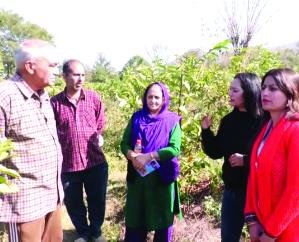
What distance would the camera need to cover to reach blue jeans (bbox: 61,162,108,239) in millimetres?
3658

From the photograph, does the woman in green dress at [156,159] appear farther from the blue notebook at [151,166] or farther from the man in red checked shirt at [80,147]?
the man in red checked shirt at [80,147]

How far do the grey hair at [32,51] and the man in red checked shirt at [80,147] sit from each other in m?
0.90

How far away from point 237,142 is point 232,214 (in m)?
0.53

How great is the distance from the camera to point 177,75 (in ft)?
13.0

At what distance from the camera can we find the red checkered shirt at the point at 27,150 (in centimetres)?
238

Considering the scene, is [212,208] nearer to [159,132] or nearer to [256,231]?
[159,132]

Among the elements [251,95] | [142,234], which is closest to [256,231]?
[251,95]

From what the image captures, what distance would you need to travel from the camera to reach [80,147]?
139 inches

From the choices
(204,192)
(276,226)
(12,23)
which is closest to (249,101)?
(276,226)

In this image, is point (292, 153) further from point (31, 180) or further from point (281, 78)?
point (31, 180)

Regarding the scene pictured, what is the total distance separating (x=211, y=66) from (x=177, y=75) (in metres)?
0.70

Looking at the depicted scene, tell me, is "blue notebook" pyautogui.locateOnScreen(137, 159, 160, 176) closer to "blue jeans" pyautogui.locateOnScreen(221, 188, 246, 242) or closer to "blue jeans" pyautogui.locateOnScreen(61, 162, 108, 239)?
"blue jeans" pyautogui.locateOnScreen(221, 188, 246, 242)

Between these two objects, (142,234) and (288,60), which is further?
(288,60)

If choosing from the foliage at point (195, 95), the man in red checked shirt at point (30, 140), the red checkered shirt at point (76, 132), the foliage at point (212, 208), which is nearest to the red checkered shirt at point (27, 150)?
the man in red checked shirt at point (30, 140)
